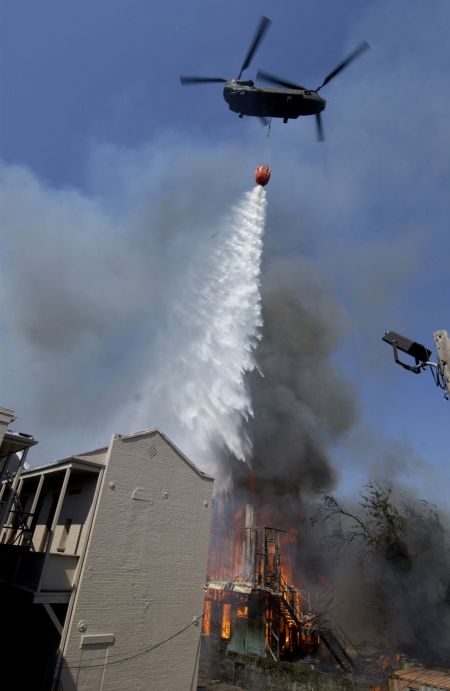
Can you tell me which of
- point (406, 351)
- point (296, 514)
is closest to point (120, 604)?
point (406, 351)

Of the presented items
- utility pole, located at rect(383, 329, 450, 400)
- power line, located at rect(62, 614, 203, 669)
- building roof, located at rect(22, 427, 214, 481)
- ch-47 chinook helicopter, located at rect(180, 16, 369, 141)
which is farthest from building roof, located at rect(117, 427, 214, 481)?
ch-47 chinook helicopter, located at rect(180, 16, 369, 141)

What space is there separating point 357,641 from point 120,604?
25268 mm

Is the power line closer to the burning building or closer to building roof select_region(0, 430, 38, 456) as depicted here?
building roof select_region(0, 430, 38, 456)

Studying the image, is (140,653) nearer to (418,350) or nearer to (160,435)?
(160,435)

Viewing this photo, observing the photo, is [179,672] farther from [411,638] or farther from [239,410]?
[411,638]

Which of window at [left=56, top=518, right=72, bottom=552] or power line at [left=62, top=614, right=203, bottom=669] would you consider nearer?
power line at [left=62, top=614, right=203, bottom=669]

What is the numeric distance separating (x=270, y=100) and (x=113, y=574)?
23.7 m

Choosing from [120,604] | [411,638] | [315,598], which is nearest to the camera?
[120,604]

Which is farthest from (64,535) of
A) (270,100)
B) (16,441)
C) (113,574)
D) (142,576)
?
(270,100)

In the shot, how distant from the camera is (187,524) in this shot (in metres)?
17.3

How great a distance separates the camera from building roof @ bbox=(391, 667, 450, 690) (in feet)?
52.5

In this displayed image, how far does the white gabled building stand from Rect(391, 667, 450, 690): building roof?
8841mm

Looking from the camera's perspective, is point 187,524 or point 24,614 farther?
point 187,524

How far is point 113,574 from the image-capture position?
570 inches
